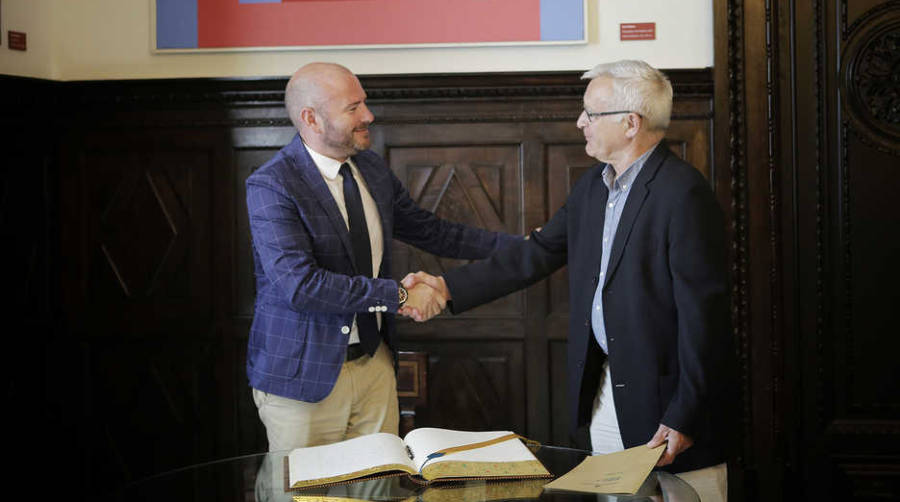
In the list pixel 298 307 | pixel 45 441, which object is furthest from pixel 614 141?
pixel 45 441

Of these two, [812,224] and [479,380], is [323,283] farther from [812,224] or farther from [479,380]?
[812,224]

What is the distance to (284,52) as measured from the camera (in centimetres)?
409

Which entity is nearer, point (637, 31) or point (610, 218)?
point (610, 218)

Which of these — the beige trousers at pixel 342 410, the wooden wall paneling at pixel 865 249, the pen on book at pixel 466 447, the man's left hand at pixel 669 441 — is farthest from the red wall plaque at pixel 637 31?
the pen on book at pixel 466 447

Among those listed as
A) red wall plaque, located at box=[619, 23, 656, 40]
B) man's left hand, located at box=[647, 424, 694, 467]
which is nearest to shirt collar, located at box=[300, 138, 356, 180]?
man's left hand, located at box=[647, 424, 694, 467]

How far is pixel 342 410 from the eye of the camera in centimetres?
296

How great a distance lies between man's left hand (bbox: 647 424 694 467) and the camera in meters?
2.39

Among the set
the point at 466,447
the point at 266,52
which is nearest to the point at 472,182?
the point at 266,52

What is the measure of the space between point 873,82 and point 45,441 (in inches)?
156

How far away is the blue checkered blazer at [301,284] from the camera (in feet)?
9.29

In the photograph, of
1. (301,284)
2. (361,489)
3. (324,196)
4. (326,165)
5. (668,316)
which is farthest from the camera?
(326,165)

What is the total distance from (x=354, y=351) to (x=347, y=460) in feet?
2.87

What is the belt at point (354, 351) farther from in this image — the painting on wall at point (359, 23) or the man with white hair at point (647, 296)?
the painting on wall at point (359, 23)

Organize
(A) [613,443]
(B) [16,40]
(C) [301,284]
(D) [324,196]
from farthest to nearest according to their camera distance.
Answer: (B) [16,40]
(D) [324,196]
(C) [301,284]
(A) [613,443]
